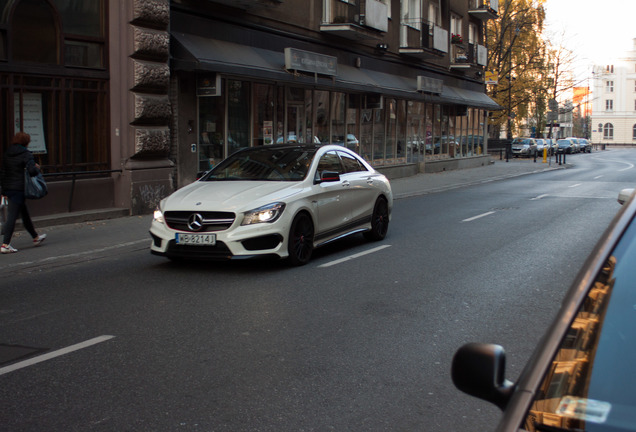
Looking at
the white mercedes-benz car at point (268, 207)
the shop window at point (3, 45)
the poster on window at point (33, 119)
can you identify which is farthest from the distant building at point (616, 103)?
the shop window at point (3, 45)

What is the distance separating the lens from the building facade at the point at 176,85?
13250 mm

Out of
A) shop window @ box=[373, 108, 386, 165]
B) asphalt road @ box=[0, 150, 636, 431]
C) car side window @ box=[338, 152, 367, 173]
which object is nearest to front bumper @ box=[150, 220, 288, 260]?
asphalt road @ box=[0, 150, 636, 431]

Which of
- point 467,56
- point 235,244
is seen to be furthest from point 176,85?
point 467,56

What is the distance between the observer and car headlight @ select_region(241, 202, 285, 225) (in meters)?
8.54

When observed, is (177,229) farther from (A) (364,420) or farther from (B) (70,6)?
(B) (70,6)

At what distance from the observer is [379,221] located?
11.7 metres

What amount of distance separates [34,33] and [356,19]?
1369 centimetres

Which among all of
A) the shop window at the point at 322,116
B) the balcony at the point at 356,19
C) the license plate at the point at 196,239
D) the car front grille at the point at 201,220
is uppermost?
the balcony at the point at 356,19

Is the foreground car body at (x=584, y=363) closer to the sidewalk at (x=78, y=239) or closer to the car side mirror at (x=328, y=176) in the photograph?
the car side mirror at (x=328, y=176)

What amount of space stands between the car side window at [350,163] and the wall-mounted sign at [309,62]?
29.3 ft

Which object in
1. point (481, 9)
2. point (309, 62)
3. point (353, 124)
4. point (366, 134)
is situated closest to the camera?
point (309, 62)

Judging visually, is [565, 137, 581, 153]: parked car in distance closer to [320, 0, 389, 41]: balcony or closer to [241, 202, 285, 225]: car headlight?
[320, 0, 389, 41]: balcony

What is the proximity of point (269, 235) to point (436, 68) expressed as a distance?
91.2ft

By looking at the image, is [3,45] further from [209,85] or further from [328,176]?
[328,176]
